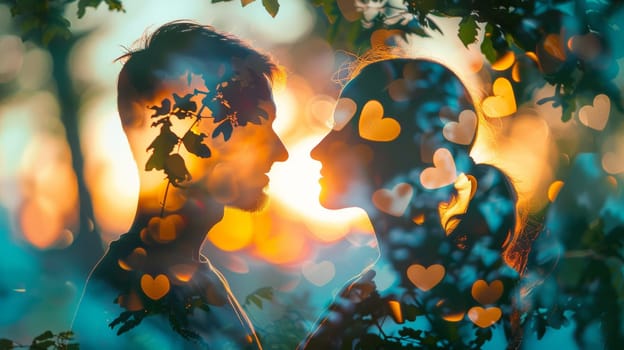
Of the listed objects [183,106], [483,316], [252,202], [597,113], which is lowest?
[483,316]

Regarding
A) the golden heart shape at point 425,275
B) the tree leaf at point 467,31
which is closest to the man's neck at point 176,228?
the golden heart shape at point 425,275

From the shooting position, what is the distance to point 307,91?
5.24 ft

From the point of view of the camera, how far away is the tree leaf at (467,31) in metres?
1.53

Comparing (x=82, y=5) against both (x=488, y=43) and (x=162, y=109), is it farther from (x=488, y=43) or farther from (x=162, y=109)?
(x=488, y=43)

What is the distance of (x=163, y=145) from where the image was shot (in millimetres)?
1543

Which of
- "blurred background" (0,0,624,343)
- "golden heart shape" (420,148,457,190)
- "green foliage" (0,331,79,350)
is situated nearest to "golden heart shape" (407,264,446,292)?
"blurred background" (0,0,624,343)

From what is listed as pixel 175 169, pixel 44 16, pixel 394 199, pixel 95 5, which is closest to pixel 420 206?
pixel 394 199

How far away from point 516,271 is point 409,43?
2.29 ft

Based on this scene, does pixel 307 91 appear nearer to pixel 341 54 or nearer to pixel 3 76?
pixel 341 54

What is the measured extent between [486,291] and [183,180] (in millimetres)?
871

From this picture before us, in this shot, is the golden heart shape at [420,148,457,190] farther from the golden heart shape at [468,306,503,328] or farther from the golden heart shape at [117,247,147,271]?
the golden heart shape at [117,247,147,271]

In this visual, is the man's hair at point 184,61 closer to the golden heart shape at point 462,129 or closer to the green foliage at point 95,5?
the green foliage at point 95,5

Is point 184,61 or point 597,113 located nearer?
point 184,61

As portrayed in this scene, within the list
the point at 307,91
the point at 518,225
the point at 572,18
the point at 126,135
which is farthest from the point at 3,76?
the point at 572,18
